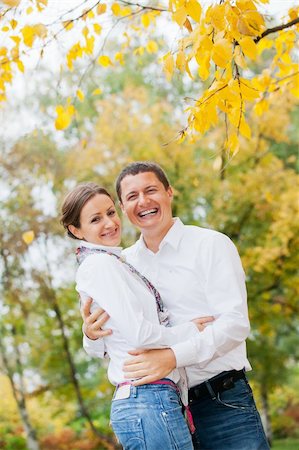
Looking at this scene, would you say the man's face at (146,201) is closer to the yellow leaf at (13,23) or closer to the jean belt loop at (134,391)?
the jean belt loop at (134,391)

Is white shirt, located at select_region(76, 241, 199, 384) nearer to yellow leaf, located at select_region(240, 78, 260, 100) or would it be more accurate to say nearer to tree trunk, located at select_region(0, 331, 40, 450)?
yellow leaf, located at select_region(240, 78, 260, 100)

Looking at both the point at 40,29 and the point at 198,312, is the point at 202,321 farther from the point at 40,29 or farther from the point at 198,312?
the point at 40,29

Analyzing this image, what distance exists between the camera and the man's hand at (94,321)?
96.3 inches

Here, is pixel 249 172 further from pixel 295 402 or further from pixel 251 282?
pixel 295 402

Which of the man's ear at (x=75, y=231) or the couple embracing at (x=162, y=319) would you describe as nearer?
the couple embracing at (x=162, y=319)

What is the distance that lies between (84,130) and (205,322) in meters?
10.6

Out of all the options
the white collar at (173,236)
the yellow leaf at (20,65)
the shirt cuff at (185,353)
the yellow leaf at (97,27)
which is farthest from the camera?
the yellow leaf at (97,27)

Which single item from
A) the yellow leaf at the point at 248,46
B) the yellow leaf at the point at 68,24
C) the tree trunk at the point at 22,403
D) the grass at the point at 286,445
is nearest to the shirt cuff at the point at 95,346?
the yellow leaf at the point at 248,46

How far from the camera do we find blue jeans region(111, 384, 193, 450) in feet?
Result: 7.47

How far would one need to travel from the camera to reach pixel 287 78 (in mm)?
4484

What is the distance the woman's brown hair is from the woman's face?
0.06 feet

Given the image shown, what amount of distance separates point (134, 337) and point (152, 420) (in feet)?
1.01

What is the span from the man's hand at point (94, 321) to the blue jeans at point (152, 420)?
0.25 metres

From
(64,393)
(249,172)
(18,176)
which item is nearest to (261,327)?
(249,172)
